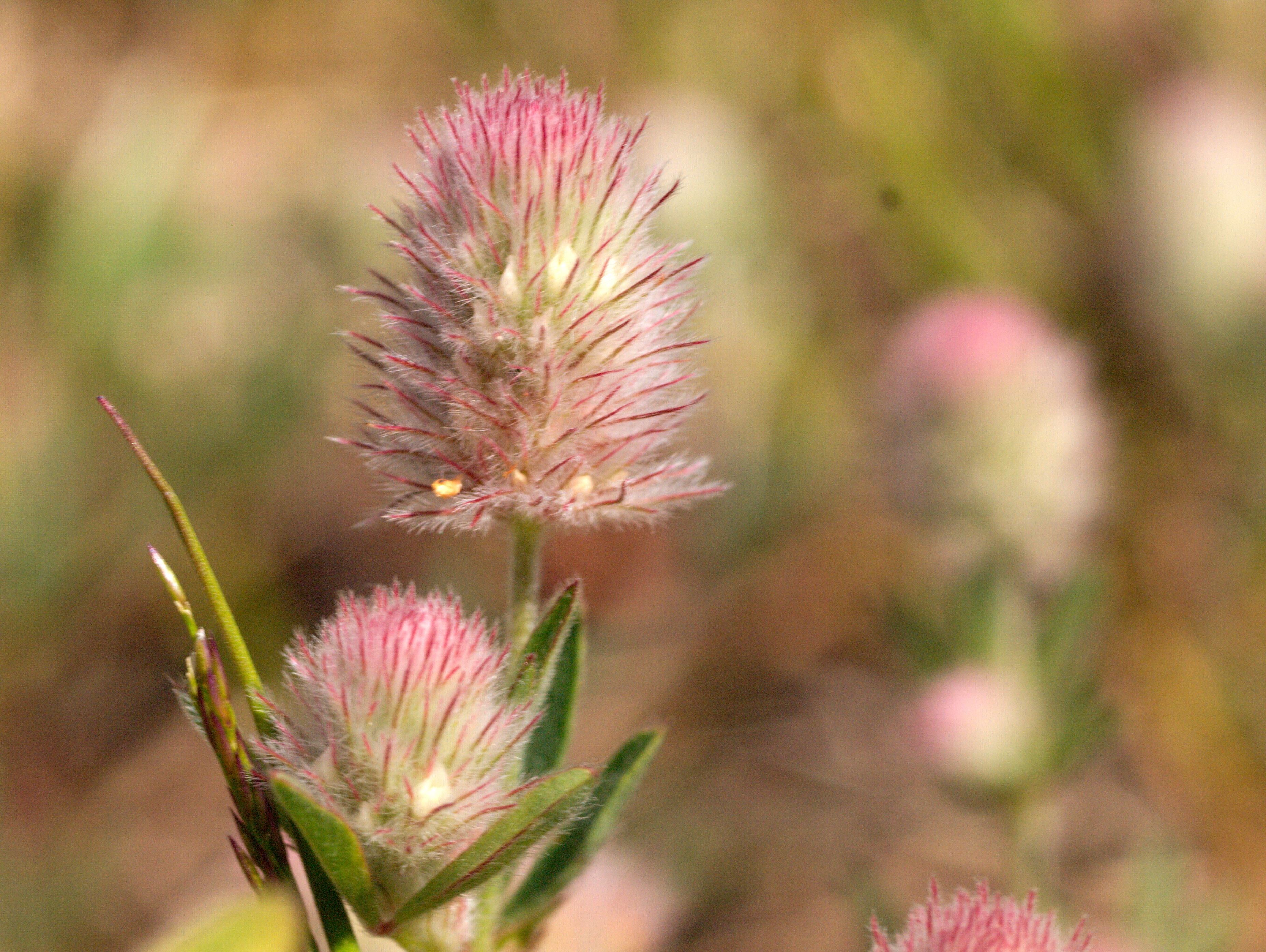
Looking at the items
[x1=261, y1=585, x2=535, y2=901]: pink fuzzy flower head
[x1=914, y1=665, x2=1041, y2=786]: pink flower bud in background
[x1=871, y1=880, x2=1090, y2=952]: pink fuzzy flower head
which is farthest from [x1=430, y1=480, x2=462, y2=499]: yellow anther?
[x1=914, y1=665, x2=1041, y2=786]: pink flower bud in background

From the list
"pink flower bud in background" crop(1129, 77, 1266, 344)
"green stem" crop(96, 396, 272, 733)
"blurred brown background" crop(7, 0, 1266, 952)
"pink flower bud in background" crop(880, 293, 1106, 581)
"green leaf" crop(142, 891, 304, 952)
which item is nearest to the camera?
"green leaf" crop(142, 891, 304, 952)

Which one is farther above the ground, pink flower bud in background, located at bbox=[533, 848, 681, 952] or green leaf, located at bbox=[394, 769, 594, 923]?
green leaf, located at bbox=[394, 769, 594, 923]

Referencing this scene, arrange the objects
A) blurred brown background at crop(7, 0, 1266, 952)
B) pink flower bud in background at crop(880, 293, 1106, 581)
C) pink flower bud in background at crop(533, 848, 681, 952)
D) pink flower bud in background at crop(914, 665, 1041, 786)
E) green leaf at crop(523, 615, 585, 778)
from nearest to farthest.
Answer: green leaf at crop(523, 615, 585, 778), pink flower bud in background at crop(533, 848, 681, 952), pink flower bud in background at crop(914, 665, 1041, 786), pink flower bud in background at crop(880, 293, 1106, 581), blurred brown background at crop(7, 0, 1266, 952)

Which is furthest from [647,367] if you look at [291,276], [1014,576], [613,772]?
[291,276]

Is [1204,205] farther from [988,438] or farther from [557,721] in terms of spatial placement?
[557,721]

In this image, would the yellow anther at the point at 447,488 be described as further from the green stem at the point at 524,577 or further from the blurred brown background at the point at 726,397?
the blurred brown background at the point at 726,397

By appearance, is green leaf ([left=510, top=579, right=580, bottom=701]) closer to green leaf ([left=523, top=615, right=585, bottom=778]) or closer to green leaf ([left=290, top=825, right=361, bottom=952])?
green leaf ([left=523, top=615, right=585, bottom=778])

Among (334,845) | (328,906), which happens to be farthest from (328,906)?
(334,845)
